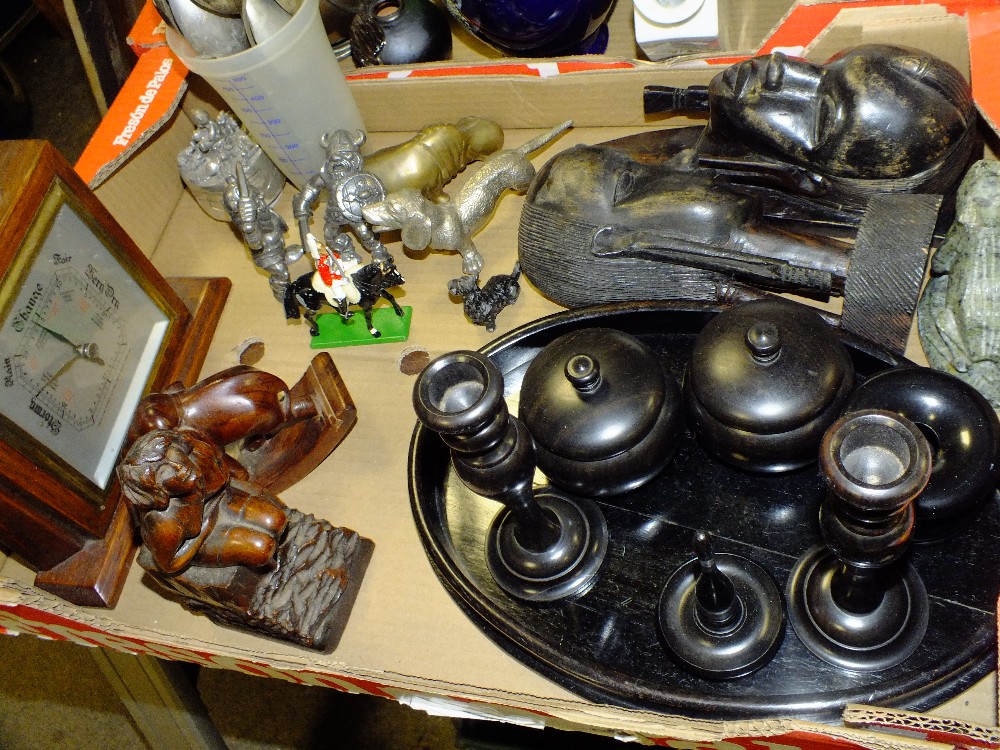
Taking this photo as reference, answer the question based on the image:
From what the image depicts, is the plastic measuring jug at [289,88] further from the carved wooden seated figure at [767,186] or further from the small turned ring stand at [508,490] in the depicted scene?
the small turned ring stand at [508,490]

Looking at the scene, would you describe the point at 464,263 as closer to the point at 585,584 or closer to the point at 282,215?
the point at 282,215

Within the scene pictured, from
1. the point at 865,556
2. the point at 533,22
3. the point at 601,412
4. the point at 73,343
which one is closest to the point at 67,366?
the point at 73,343

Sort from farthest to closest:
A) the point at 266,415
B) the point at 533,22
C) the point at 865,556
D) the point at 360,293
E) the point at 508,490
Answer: the point at 533,22 < the point at 360,293 < the point at 266,415 < the point at 508,490 < the point at 865,556

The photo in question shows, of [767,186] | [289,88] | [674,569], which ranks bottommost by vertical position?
[674,569]

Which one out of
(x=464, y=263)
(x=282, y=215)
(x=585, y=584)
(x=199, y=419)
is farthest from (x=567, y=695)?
(x=282, y=215)

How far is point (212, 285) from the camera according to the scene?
1.26 m

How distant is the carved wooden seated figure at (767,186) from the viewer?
3.04 feet

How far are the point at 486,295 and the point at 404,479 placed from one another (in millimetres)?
250

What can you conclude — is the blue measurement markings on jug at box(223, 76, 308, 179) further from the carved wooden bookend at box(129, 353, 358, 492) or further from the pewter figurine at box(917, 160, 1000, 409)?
the pewter figurine at box(917, 160, 1000, 409)

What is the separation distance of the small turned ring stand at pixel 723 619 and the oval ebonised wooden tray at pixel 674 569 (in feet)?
0.07

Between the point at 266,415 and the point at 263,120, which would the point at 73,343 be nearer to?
the point at 266,415

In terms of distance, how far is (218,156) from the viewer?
1.28 metres

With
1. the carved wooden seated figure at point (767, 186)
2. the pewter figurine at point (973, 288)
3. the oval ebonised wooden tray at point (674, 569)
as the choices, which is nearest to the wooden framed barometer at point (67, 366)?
the oval ebonised wooden tray at point (674, 569)

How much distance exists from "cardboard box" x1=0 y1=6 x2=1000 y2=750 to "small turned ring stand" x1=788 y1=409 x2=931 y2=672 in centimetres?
7
